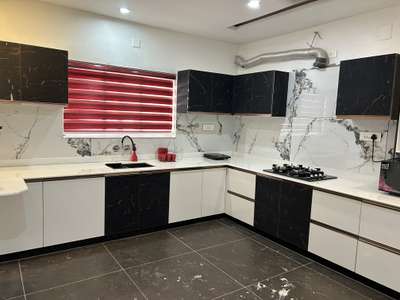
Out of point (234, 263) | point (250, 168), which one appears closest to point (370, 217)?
point (234, 263)

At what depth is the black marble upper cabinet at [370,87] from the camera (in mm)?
2730

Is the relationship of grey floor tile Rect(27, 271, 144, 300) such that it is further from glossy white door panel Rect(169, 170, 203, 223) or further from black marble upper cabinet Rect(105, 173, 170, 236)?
glossy white door panel Rect(169, 170, 203, 223)

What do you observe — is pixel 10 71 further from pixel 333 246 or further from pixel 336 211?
pixel 333 246

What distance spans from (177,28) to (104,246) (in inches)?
111

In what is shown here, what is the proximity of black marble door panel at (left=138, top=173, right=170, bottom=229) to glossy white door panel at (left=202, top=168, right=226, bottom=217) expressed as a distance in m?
0.55

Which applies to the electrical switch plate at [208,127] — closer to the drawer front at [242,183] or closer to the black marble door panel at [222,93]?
the black marble door panel at [222,93]

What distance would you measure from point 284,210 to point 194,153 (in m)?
1.68

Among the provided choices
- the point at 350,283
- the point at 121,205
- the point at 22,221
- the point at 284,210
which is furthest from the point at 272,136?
the point at 22,221

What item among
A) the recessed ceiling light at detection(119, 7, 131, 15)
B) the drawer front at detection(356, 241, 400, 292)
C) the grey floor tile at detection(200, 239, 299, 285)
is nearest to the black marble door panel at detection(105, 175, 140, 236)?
the grey floor tile at detection(200, 239, 299, 285)

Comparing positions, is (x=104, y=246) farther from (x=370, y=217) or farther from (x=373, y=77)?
(x=373, y=77)

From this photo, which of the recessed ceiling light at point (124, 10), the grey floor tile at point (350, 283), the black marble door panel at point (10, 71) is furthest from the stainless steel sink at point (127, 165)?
the grey floor tile at point (350, 283)

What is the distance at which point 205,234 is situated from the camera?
3654 millimetres

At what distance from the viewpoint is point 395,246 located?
2.40 meters

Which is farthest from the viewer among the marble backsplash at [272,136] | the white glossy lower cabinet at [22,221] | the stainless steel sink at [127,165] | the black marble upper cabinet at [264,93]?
the black marble upper cabinet at [264,93]
